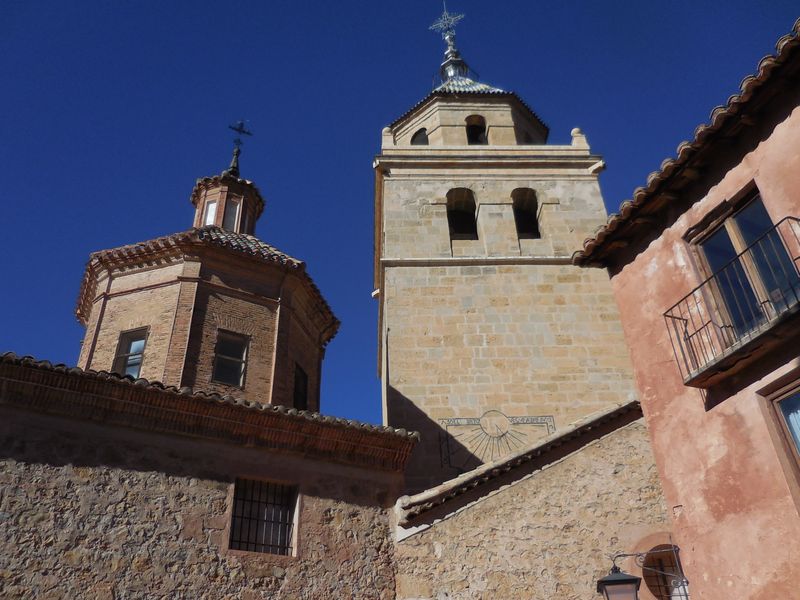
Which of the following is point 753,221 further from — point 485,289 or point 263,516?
point 485,289

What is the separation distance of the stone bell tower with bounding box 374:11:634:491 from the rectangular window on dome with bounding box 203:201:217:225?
12.8 feet

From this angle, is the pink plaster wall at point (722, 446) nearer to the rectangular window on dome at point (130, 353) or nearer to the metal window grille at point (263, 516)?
the metal window grille at point (263, 516)

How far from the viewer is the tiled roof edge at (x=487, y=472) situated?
8711mm

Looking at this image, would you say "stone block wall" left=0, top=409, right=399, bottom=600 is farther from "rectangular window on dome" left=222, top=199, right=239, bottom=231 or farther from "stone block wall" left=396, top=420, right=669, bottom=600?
"rectangular window on dome" left=222, top=199, right=239, bottom=231

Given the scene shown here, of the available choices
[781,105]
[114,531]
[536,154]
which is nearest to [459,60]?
[536,154]

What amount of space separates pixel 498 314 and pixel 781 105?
27.2ft

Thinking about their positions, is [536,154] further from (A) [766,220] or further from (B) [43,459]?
(B) [43,459]

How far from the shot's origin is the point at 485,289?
14.9 metres

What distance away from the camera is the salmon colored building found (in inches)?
228

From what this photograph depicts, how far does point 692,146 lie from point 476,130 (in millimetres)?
12729

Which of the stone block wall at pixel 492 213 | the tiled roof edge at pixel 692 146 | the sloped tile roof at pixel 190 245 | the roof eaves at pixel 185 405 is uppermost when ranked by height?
the stone block wall at pixel 492 213

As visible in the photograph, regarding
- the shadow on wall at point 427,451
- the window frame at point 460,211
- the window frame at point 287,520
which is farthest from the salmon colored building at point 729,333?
the window frame at point 460,211

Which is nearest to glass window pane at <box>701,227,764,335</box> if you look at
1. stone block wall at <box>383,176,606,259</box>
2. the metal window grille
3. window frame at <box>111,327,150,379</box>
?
the metal window grille

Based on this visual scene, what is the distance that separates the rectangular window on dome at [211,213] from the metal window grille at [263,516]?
29.0 feet
